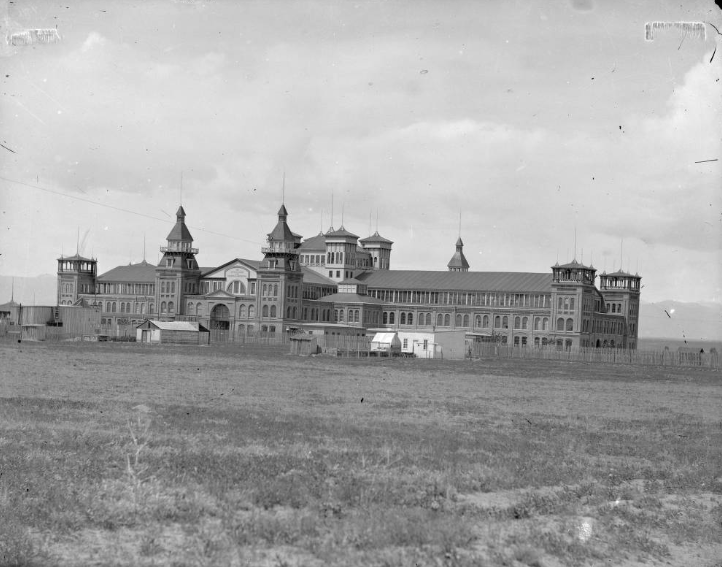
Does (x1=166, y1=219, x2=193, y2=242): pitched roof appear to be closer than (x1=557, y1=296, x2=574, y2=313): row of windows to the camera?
No

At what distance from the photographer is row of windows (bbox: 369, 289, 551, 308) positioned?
432 feet

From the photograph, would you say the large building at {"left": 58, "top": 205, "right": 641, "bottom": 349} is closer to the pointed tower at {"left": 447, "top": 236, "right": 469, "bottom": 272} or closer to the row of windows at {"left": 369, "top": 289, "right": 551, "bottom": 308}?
the row of windows at {"left": 369, "top": 289, "right": 551, "bottom": 308}

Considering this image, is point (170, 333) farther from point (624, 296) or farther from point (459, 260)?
point (459, 260)

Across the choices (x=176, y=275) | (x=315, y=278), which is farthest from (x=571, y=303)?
(x=176, y=275)

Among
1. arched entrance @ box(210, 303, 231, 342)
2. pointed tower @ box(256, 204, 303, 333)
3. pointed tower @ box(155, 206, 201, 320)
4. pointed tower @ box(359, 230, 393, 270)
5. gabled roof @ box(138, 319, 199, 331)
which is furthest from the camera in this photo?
pointed tower @ box(359, 230, 393, 270)

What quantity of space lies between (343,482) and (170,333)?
275ft

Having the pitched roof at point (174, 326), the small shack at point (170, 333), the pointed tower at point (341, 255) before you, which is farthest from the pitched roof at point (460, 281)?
the pitched roof at point (174, 326)

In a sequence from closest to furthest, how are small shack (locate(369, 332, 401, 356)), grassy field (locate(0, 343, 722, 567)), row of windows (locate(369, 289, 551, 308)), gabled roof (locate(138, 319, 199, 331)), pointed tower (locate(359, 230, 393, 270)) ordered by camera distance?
grassy field (locate(0, 343, 722, 567)) → small shack (locate(369, 332, 401, 356)) → gabled roof (locate(138, 319, 199, 331)) → row of windows (locate(369, 289, 551, 308)) → pointed tower (locate(359, 230, 393, 270))

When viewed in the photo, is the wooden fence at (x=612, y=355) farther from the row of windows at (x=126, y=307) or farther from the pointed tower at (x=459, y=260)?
the pointed tower at (x=459, y=260)

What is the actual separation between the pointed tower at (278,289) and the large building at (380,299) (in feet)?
0.46

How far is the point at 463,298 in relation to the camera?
138125 mm

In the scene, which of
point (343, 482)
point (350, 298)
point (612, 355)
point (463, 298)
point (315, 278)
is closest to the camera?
point (343, 482)

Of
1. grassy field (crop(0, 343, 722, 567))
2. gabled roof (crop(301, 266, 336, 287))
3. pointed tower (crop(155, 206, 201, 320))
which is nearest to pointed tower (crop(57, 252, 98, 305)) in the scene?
pointed tower (crop(155, 206, 201, 320))

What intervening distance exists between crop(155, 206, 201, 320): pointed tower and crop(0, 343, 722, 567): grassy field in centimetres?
10823
